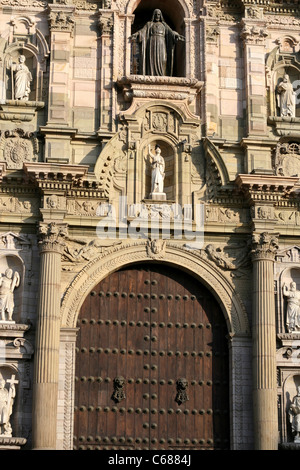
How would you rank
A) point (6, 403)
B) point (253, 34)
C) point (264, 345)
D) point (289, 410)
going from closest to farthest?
point (6, 403)
point (264, 345)
point (289, 410)
point (253, 34)

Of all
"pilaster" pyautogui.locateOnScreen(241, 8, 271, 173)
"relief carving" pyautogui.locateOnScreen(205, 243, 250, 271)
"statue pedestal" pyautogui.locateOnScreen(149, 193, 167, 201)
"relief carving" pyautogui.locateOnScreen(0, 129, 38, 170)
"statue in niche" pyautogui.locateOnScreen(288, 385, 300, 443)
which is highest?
"pilaster" pyautogui.locateOnScreen(241, 8, 271, 173)

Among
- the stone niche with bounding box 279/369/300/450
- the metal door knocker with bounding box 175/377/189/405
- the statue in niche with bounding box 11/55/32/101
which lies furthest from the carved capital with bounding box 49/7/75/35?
the stone niche with bounding box 279/369/300/450

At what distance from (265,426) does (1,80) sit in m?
10.9

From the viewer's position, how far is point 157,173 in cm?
2477

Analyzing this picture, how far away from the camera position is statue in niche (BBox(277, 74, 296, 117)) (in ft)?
85.7

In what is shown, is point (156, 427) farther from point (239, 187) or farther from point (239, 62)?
point (239, 62)

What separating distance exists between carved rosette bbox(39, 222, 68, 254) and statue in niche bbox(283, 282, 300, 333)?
18.4 feet

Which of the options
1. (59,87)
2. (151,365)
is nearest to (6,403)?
(151,365)

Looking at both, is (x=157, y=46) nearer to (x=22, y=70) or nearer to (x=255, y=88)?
(x=255, y=88)

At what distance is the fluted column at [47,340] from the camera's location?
22.1 meters

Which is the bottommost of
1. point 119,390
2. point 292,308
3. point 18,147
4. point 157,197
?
point 119,390

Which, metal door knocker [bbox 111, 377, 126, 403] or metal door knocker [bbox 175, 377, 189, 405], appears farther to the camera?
metal door knocker [bbox 175, 377, 189, 405]

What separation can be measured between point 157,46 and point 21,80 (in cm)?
368

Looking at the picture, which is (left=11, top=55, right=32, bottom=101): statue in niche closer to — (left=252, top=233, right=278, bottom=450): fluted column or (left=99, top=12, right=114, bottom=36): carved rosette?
(left=99, top=12, right=114, bottom=36): carved rosette
